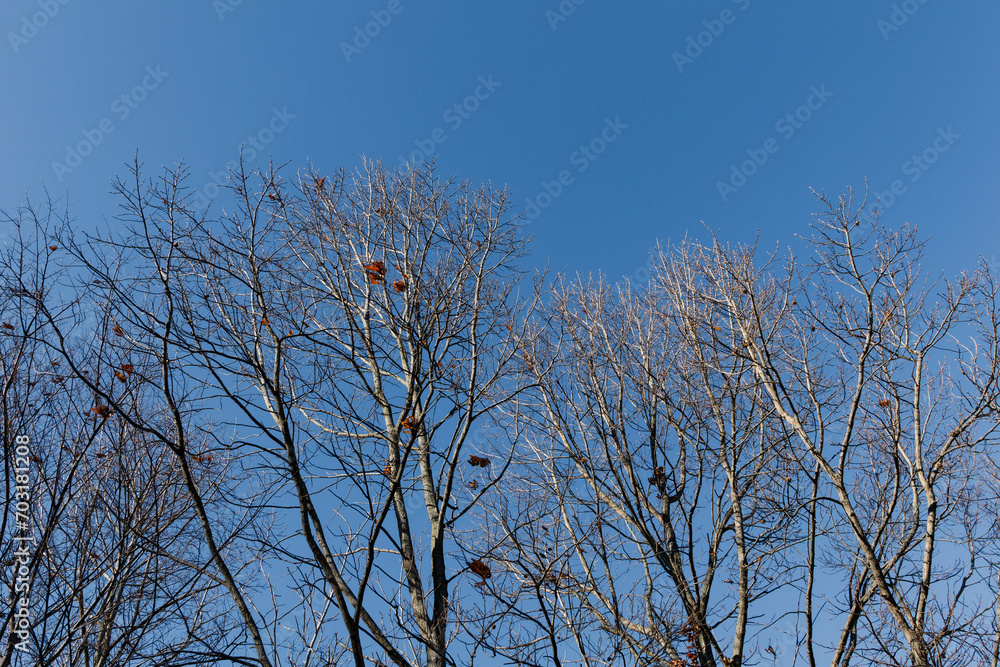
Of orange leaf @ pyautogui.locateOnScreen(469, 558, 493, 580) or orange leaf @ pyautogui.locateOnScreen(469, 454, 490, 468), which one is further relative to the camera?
orange leaf @ pyautogui.locateOnScreen(469, 454, 490, 468)

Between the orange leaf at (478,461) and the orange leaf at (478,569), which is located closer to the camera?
the orange leaf at (478,569)

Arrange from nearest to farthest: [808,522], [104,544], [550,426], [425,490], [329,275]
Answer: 1. [329,275]
2. [425,490]
3. [104,544]
4. [808,522]
5. [550,426]

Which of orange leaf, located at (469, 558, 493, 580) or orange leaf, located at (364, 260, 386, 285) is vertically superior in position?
orange leaf, located at (364, 260, 386, 285)

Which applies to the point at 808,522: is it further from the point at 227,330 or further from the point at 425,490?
the point at 227,330

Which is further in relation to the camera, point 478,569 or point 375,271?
point 375,271

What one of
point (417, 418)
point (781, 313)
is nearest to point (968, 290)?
point (781, 313)

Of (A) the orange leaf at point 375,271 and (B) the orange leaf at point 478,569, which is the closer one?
(B) the orange leaf at point 478,569

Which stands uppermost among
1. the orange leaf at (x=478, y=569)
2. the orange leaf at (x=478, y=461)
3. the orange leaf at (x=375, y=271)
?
the orange leaf at (x=375, y=271)

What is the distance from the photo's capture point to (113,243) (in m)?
3.57

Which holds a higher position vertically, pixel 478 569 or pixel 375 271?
pixel 375 271

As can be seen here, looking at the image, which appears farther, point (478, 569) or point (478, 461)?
point (478, 461)

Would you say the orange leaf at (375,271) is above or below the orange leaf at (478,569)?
above

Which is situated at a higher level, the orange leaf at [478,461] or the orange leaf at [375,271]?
the orange leaf at [375,271]

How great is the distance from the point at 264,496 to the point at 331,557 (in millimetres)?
563
